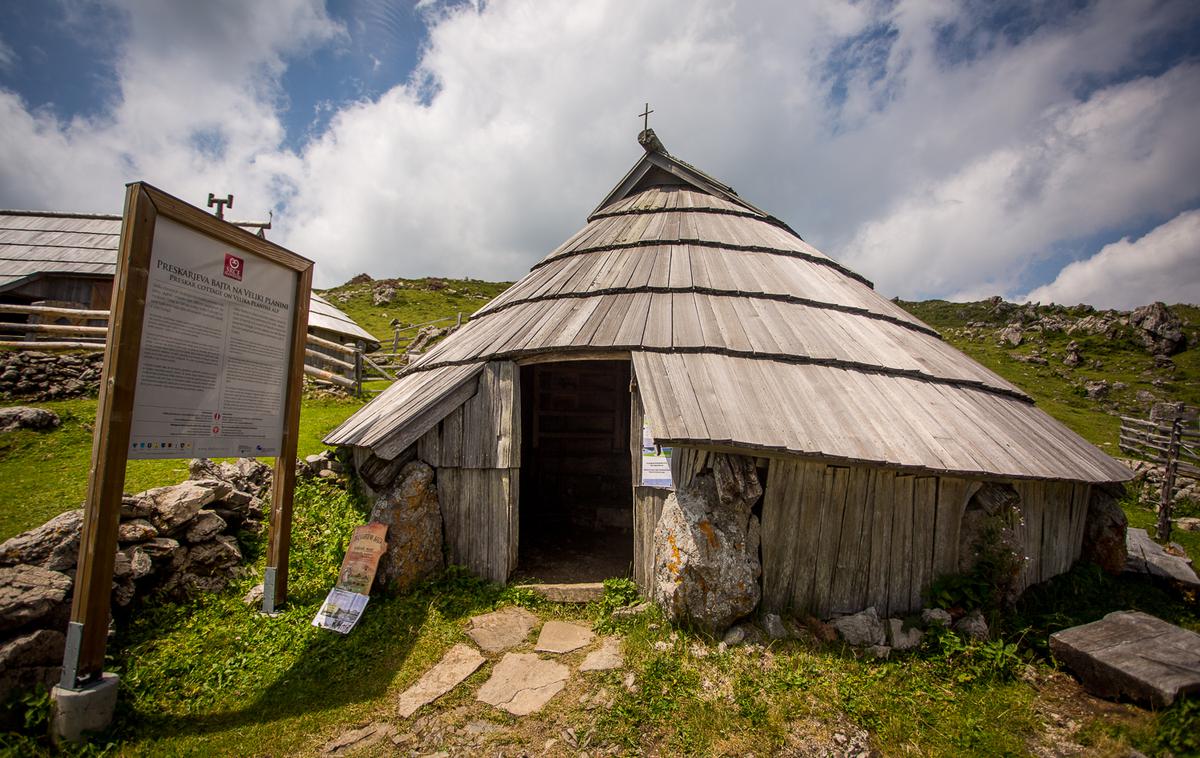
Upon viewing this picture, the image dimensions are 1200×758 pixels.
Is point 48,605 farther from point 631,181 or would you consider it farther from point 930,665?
point 631,181

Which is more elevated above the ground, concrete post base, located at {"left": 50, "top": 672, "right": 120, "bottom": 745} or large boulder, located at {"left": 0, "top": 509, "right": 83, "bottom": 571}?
large boulder, located at {"left": 0, "top": 509, "right": 83, "bottom": 571}

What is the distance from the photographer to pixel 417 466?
18.6 ft

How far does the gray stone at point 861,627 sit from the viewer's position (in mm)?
4547

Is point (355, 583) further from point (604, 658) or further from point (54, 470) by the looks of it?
point (54, 470)

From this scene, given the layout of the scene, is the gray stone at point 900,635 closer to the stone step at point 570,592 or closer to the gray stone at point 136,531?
the stone step at point 570,592

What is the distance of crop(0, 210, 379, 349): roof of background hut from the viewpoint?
1681cm

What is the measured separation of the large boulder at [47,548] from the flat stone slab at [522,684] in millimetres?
3857

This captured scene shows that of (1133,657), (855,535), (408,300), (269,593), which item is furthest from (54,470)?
(408,300)

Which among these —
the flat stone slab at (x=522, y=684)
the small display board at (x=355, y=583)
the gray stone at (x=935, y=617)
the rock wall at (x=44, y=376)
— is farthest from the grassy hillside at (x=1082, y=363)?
the rock wall at (x=44, y=376)

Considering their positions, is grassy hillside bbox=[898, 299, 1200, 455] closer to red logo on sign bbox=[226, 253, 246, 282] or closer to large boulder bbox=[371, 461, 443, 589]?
large boulder bbox=[371, 461, 443, 589]

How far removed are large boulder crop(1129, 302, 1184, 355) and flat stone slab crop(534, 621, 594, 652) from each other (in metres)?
41.0

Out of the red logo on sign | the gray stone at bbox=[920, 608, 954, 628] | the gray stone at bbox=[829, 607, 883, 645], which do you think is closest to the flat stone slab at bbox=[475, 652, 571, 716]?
the gray stone at bbox=[829, 607, 883, 645]

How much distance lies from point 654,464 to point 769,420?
1.24 meters

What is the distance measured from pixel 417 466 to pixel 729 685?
12.7 ft
